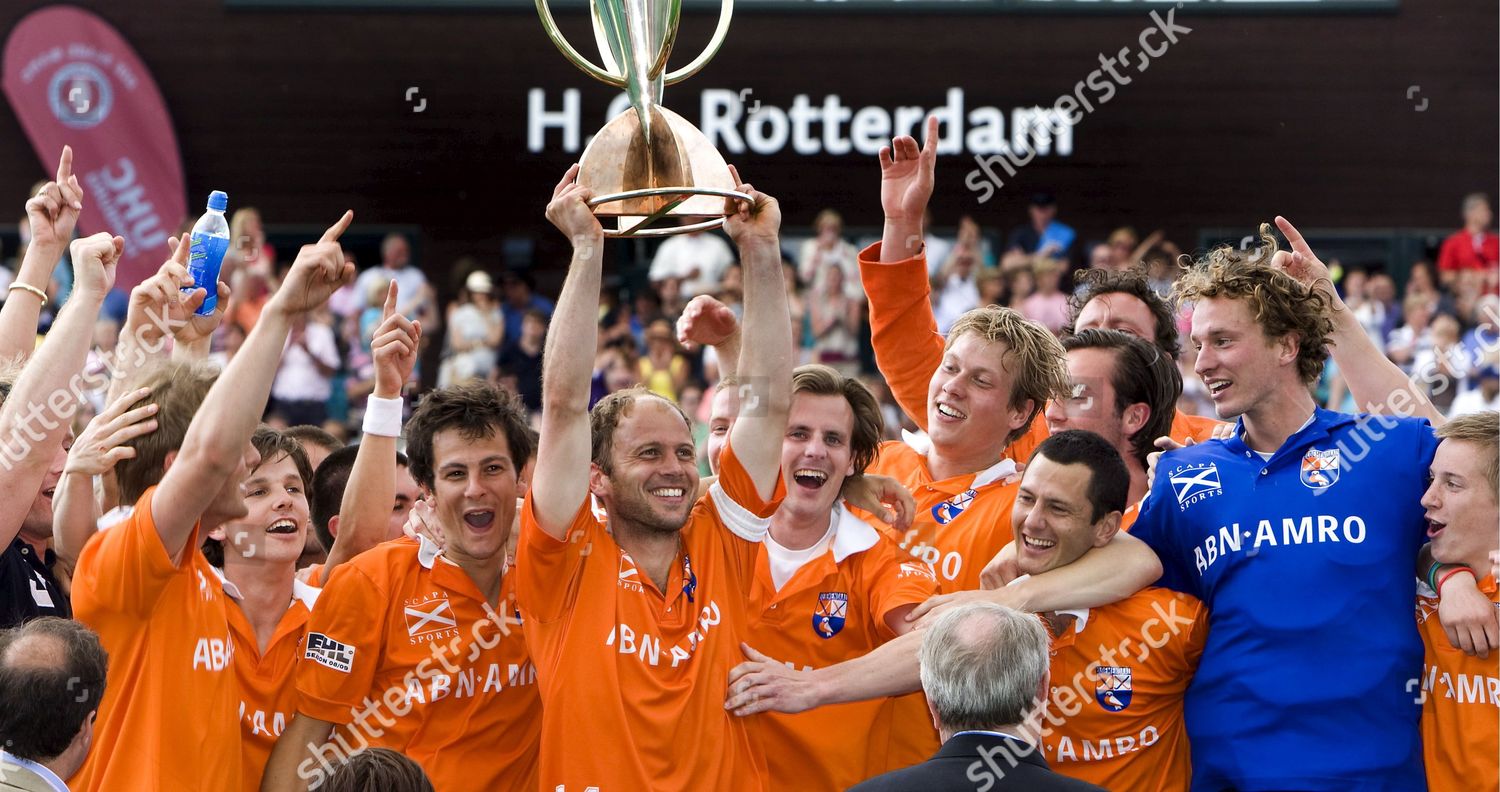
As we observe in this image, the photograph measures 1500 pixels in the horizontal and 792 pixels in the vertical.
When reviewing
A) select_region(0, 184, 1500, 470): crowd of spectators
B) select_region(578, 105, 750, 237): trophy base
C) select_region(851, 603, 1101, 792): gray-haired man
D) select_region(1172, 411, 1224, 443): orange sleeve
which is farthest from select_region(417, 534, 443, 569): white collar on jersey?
select_region(0, 184, 1500, 470): crowd of spectators

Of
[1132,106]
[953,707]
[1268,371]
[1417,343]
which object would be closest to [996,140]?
[1132,106]

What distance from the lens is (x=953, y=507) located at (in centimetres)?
552

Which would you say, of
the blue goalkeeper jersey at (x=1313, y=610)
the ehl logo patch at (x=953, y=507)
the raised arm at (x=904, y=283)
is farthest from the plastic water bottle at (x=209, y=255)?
the blue goalkeeper jersey at (x=1313, y=610)

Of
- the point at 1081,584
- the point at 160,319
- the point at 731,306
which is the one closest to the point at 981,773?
the point at 1081,584

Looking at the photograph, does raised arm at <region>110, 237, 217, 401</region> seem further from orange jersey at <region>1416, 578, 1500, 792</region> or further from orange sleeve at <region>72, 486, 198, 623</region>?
orange jersey at <region>1416, 578, 1500, 792</region>

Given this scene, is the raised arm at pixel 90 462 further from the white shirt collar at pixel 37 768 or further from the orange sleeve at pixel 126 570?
the white shirt collar at pixel 37 768

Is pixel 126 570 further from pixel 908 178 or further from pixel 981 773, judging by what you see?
pixel 908 178

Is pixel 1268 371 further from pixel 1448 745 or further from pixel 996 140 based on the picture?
pixel 996 140

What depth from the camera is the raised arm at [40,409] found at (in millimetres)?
4578

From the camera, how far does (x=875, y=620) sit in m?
5.06

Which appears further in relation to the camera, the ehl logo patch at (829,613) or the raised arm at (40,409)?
the ehl logo patch at (829,613)

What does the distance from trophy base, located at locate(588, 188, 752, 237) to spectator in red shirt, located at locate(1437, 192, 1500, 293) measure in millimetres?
12755

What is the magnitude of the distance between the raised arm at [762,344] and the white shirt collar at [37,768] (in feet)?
6.55

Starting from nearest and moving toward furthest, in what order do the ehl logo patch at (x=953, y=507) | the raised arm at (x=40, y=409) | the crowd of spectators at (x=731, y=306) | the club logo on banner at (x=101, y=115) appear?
1. the raised arm at (x=40, y=409)
2. the ehl logo patch at (x=953, y=507)
3. the crowd of spectators at (x=731, y=306)
4. the club logo on banner at (x=101, y=115)
